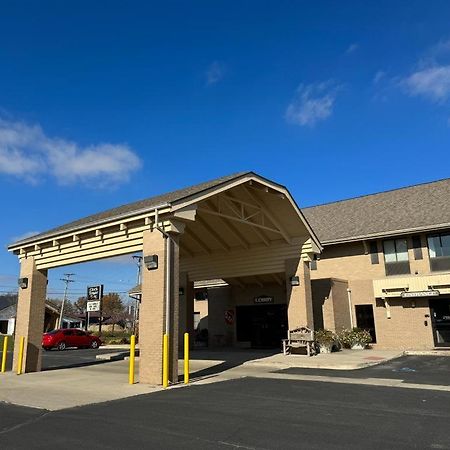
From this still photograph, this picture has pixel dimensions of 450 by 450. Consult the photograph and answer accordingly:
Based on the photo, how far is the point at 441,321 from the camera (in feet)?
71.9

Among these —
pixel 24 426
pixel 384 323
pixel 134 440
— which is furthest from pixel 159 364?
pixel 384 323

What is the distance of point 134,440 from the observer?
6328mm

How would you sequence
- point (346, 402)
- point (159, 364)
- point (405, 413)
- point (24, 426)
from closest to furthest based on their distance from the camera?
point (24, 426) < point (405, 413) < point (346, 402) < point (159, 364)

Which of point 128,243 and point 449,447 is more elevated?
point 128,243

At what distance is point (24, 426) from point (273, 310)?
19763 mm

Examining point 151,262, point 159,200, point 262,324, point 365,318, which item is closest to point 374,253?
point 365,318

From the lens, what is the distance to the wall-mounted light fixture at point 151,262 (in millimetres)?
12359

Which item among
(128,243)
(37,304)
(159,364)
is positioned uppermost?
(128,243)

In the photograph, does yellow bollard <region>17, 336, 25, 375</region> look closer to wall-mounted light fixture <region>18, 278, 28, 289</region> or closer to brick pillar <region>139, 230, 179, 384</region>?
wall-mounted light fixture <region>18, 278, 28, 289</region>

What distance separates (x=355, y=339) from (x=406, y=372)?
8.76 meters

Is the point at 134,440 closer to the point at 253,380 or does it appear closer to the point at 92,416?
the point at 92,416

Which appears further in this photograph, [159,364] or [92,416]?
[159,364]

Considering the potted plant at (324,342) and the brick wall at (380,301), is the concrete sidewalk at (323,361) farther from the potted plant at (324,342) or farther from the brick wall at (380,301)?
the brick wall at (380,301)

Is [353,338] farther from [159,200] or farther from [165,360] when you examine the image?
[165,360]
